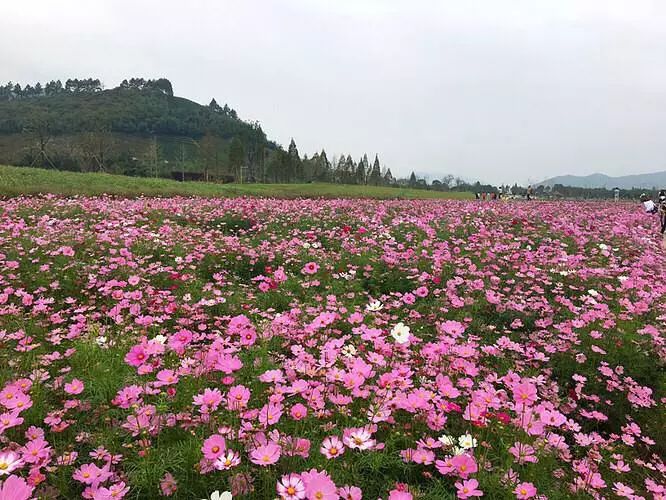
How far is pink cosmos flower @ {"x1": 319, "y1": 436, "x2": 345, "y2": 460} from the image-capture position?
183 cm

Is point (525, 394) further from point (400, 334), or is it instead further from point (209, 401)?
point (209, 401)

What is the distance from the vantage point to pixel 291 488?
4.99ft

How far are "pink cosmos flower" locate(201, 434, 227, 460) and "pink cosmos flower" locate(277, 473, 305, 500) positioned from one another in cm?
31

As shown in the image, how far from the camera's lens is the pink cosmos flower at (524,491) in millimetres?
1785

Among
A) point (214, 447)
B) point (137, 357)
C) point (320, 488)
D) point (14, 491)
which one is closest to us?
point (14, 491)

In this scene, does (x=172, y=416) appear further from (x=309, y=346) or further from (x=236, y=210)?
(x=236, y=210)

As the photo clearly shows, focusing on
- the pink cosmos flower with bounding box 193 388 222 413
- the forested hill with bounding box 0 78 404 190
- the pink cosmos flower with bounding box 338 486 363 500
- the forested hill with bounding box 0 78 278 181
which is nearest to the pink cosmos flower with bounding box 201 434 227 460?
the pink cosmos flower with bounding box 193 388 222 413

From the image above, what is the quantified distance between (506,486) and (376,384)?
90 centimetres

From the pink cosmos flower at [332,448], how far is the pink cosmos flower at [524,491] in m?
0.77

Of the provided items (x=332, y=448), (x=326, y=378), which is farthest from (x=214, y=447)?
(x=326, y=378)

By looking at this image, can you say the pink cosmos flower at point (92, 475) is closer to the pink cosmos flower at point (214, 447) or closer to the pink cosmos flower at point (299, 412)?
the pink cosmos flower at point (214, 447)

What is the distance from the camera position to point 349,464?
1954mm

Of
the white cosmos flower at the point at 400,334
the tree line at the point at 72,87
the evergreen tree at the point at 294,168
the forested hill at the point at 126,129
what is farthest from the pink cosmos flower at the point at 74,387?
the tree line at the point at 72,87

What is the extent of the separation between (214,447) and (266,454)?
0.24m
